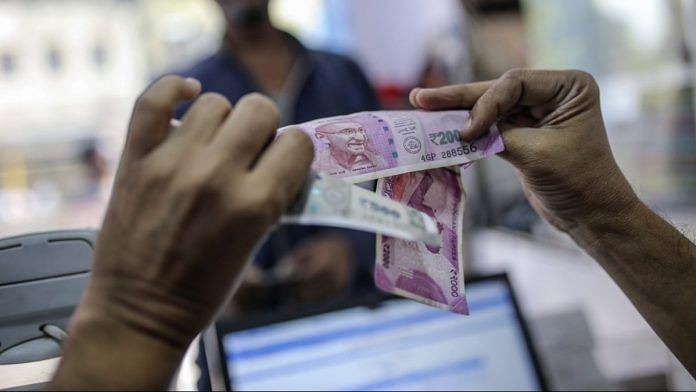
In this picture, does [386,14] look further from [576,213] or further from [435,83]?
[576,213]

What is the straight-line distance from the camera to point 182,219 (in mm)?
451

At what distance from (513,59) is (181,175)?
2.24 meters

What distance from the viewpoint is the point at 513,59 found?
8.29ft

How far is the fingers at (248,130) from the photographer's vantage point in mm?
469

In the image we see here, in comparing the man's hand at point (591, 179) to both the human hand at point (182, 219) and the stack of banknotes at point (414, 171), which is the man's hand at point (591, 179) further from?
the human hand at point (182, 219)

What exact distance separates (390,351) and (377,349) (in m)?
0.02

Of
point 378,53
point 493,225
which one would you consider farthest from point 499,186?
point 378,53

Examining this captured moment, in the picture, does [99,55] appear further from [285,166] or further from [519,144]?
[285,166]

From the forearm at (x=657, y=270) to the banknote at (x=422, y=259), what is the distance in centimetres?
18

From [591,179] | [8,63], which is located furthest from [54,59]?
[591,179]

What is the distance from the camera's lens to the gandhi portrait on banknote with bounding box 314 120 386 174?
0.69 meters

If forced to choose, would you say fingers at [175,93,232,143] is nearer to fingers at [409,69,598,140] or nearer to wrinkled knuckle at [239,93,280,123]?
wrinkled knuckle at [239,93,280,123]

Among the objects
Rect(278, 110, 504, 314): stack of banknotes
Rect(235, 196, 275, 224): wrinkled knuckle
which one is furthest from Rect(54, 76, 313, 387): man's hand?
Rect(278, 110, 504, 314): stack of banknotes

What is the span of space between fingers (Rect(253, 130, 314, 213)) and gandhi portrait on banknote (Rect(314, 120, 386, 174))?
178mm
